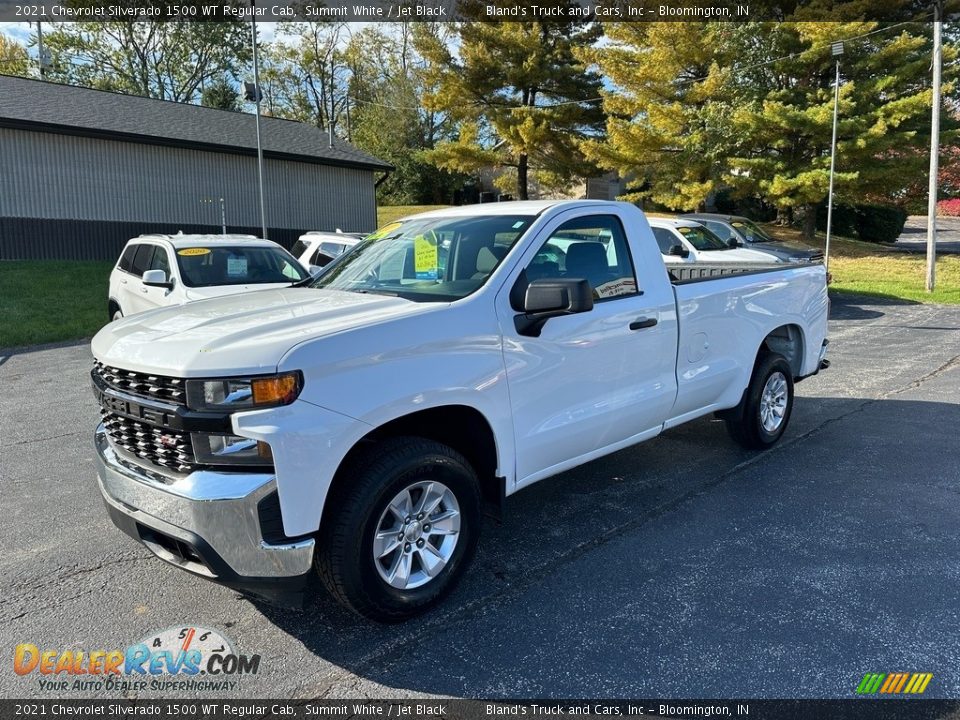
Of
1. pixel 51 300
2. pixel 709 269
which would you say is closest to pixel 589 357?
pixel 709 269

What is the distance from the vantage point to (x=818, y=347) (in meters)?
6.45

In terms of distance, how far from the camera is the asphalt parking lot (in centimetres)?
298

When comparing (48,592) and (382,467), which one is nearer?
(382,467)

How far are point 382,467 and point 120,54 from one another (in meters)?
54.5

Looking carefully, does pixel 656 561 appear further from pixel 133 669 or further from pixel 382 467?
pixel 133 669

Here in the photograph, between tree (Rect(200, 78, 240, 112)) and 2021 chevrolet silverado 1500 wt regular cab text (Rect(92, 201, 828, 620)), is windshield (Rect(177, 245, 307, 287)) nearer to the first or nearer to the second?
2021 chevrolet silverado 1500 wt regular cab text (Rect(92, 201, 828, 620))

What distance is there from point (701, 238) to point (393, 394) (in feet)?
43.6

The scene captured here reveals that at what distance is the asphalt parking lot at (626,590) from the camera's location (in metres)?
2.98

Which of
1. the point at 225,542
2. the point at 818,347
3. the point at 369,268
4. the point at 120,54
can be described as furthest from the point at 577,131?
the point at 120,54

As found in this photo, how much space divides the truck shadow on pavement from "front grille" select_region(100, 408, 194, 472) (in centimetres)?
94

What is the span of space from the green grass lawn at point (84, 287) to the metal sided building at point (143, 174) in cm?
176

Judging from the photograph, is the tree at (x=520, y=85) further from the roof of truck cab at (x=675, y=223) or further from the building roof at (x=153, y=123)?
the roof of truck cab at (x=675, y=223)

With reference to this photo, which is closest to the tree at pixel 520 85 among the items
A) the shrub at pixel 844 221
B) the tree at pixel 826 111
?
the tree at pixel 826 111

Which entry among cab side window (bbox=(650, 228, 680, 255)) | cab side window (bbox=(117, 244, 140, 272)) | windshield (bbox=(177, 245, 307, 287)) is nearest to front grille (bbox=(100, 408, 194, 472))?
windshield (bbox=(177, 245, 307, 287))
